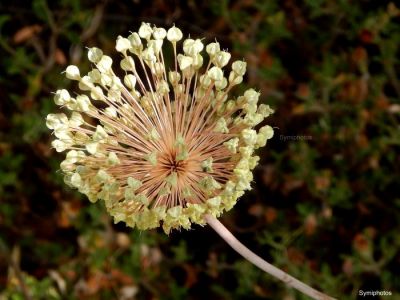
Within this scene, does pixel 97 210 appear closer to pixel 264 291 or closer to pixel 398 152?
pixel 264 291

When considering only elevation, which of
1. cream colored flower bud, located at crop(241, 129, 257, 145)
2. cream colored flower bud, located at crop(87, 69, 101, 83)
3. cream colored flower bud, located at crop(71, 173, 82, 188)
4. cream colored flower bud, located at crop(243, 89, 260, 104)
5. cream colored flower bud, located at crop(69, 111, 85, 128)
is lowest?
cream colored flower bud, located at crop(71, 173, 82, 188)

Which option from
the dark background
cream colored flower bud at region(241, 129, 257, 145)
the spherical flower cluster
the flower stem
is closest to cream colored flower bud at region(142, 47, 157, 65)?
the spherical flower cluster

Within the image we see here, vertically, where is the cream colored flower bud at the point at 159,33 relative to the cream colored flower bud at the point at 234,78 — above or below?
above

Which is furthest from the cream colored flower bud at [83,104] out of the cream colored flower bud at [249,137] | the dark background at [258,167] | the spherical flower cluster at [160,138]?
the dark background at [258,167]

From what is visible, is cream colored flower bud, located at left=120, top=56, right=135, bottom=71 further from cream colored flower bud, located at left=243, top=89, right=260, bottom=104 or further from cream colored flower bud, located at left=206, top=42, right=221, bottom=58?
cream colored flower bud, located at left=243, top=89, right=260, bottom=104

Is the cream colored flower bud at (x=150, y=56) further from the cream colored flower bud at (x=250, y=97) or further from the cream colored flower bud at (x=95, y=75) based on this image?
the cream colored flower bud at (x=250, y=97)

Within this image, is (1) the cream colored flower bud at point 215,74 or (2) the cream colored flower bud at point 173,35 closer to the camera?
(1) the cream colored flower bud at point 215,74

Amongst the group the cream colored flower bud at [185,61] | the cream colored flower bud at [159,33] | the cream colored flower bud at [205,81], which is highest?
the cream colored flower bud at [159,33]

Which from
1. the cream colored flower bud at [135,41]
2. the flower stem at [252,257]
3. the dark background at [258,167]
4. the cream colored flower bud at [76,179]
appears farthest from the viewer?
the dark background at [258,167]
